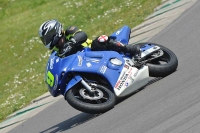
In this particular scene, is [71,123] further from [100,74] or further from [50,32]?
[50,32]

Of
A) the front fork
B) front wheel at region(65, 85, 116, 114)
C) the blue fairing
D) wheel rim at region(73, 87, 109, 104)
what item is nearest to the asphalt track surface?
front wheel at region(65, 85, 116, 114)

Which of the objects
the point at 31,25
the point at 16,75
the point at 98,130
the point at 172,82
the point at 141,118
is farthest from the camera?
Answer: the point at 31,25

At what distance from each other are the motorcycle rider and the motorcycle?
112 millimetres

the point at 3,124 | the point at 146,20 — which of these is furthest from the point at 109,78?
the point at 146,20

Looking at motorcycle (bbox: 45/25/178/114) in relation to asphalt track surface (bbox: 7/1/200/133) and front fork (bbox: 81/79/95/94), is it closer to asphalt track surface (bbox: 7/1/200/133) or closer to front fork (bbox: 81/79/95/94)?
front fork (bbox: 81/79/95/94)

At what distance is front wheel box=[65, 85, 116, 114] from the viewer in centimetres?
727

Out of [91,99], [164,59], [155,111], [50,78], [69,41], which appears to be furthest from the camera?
[164,59]

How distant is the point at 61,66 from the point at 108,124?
1344 mm

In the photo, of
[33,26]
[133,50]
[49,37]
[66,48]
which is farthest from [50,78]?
[33,26]

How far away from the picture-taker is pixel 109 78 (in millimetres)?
7758

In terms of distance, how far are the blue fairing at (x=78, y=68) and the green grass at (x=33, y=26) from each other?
4.15 m

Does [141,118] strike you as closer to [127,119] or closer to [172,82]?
[127,119]

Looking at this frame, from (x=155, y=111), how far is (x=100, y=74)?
154cm

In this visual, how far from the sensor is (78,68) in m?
7.70
